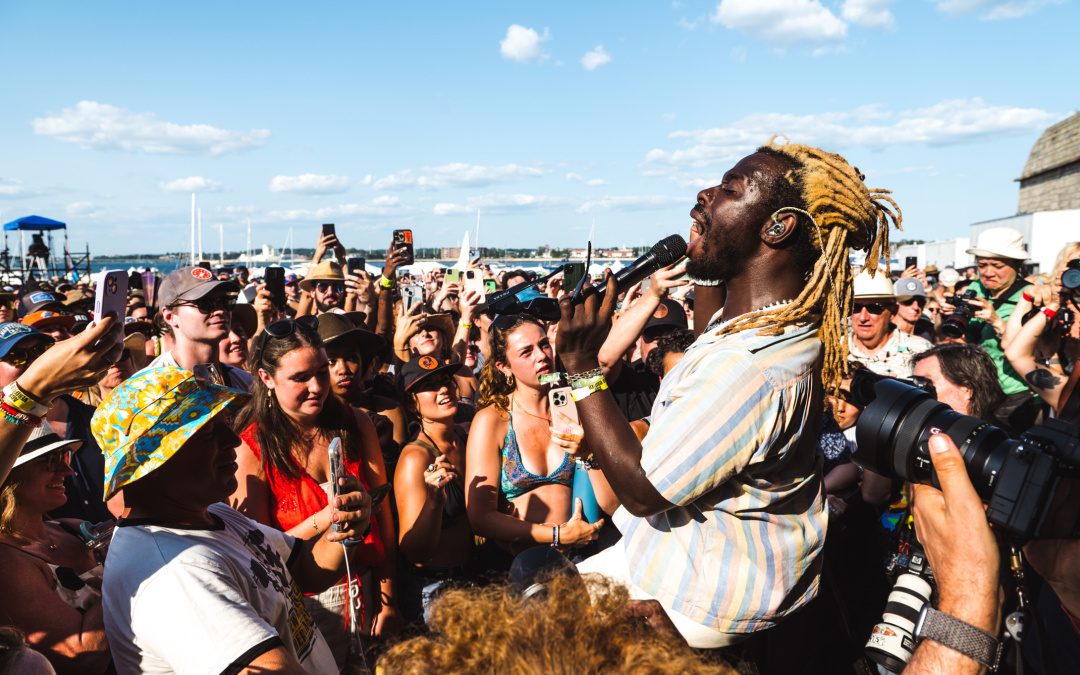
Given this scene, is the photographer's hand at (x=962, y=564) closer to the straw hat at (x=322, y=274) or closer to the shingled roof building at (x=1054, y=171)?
the straw hat at (x=322, y=274)

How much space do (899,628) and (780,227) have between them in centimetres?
114

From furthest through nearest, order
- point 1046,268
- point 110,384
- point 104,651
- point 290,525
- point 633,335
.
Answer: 1. point 1046,268
2. point 110,384
3. point 633,335
4. point 290,525
5. point 104,651

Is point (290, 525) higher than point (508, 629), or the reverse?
point (508, 629)

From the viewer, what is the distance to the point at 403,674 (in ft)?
3.82

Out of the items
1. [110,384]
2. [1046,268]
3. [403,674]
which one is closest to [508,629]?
[403,674]

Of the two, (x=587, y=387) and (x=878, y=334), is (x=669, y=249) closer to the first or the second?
(x=587, y=387)

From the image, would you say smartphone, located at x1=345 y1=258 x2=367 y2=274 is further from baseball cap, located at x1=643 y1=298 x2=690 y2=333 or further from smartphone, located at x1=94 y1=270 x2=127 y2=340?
smartphone, located at x1=94 y1=270 x2=127 y2=340

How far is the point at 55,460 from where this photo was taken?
101 inches

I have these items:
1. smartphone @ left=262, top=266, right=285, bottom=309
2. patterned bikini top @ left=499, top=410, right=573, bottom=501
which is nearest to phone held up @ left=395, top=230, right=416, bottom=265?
smartphone @ left=262, top=266, right=285, bottom=309

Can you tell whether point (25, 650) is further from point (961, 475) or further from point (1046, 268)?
point (1046, 268)

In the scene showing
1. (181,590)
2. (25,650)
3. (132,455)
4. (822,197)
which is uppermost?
(822,197)

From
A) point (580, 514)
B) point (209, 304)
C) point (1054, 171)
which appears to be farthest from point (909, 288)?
point (1054, 171)

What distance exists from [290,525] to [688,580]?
1.97 metres

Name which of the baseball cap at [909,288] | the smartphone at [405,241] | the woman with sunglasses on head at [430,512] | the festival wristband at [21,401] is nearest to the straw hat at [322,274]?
the smartphone at [405,241]
